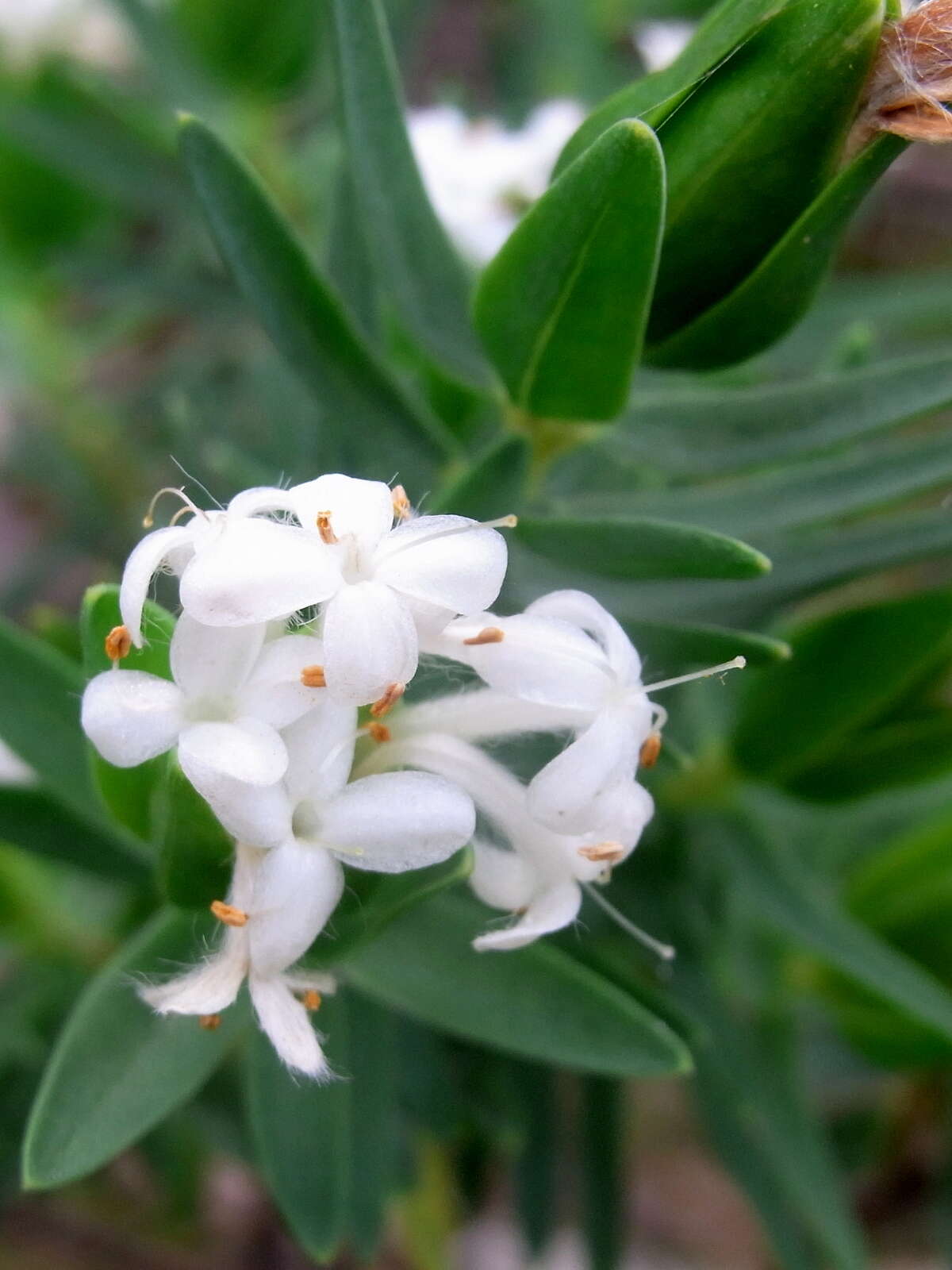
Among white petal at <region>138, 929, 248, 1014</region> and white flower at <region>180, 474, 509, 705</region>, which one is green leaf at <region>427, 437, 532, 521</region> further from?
white petal at <region>138, 929, 248, 1014</region>

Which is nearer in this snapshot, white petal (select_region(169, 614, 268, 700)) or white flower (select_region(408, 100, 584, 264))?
white petal (select_region(169, 614, 268, 700))

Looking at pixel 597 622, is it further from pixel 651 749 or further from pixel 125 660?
pixel 125 660

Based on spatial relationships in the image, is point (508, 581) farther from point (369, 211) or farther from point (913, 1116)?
point (913, 1116)

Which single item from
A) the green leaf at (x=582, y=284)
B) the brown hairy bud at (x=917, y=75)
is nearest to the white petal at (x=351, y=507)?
the green leaf at (x=582, y=284)

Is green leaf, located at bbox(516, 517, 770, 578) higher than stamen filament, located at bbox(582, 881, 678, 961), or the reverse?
green leaf, located at bbox(516, 517, 770, 578)

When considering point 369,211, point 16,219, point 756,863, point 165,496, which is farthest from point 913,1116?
point 16,219

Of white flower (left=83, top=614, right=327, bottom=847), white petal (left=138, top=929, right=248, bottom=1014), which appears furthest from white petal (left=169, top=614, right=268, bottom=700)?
white petal (left=138, top=929, right=248, bottom=1014)
